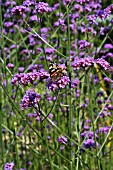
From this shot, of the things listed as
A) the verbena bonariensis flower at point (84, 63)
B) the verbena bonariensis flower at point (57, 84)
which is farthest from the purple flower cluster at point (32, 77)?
the verbena bonariensis flower at point (84, 63)

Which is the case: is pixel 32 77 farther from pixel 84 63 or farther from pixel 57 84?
pixel 84 63

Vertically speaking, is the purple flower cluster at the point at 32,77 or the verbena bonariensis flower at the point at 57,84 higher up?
the purple flower cluster at the point at 32,77

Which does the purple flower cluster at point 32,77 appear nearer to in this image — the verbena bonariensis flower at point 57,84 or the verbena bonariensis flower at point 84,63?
the verbena bonariensis flower at point 57,84

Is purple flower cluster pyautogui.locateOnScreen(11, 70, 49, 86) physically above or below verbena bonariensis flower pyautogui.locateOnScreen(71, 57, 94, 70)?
below

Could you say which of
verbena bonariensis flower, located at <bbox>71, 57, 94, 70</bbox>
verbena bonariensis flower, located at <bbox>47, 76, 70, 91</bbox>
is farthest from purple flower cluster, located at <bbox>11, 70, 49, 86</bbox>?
verbena bonariensis flower, located at <bbox>71, 57, 94, 70</bbox>

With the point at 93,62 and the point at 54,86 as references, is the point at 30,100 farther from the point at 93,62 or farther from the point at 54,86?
the point at 93,62

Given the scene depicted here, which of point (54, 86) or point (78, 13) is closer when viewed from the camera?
point (54, 86)

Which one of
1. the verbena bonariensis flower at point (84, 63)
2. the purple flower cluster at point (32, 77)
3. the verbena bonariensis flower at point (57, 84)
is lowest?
the verbena bonariensis flower at point (57, 84)

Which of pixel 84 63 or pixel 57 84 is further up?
pixel 84 63

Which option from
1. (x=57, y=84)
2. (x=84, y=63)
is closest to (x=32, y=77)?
(x=57, y=84)

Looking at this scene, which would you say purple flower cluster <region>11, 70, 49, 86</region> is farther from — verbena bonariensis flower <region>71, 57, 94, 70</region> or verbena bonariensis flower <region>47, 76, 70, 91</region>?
verbena bonariensis flower <region>71, 57, 94, 70</region>

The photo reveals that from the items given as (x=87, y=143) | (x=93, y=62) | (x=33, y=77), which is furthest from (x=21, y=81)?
(x=87, y=143)
